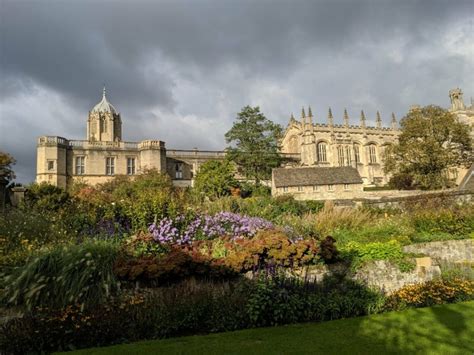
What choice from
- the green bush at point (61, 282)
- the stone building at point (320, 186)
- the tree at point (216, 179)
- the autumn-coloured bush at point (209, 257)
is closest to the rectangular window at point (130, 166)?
the tree at point (216, 179)

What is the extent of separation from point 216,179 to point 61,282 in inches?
1232

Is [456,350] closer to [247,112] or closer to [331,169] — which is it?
[331,169]

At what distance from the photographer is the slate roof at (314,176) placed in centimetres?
3756

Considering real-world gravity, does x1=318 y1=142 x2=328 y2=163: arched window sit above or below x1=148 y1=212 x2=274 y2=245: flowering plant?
above

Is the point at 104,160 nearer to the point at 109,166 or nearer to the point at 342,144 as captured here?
the point at 109,166

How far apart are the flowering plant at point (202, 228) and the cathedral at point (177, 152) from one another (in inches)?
1094

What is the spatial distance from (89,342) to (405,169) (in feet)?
117

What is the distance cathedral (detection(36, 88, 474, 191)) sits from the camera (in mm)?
45453

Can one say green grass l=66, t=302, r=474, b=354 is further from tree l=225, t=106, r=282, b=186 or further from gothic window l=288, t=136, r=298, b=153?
gothic window l=288, t=136, r=298, b=153

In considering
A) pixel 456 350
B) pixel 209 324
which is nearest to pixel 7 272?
pixel 209 324

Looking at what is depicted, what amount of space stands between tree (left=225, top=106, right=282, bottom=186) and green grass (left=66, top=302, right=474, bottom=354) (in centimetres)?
3857

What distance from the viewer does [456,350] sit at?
4.79 meters

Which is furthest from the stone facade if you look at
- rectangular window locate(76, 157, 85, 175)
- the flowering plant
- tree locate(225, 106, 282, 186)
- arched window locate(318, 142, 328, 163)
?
the flowering plant

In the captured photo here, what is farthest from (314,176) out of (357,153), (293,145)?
(357,153)
